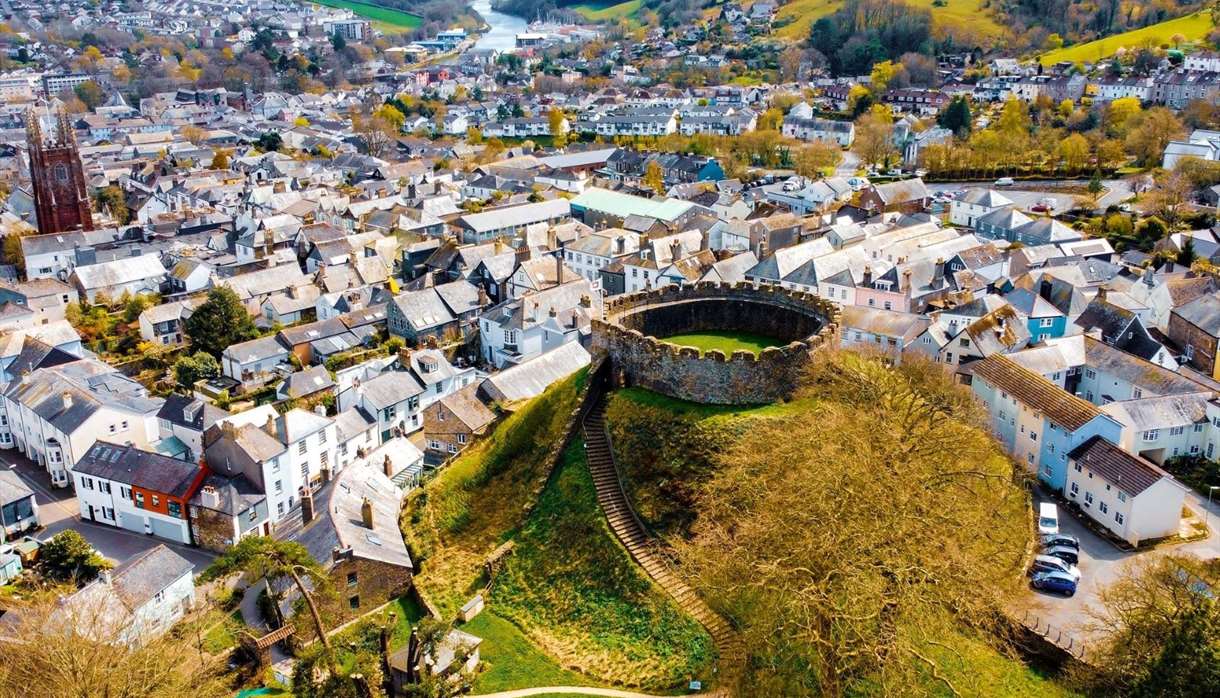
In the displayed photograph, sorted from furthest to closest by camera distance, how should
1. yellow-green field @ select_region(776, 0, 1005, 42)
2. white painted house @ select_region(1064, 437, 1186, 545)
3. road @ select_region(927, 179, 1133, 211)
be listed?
yellow-green field @ select_region(776, 0, 1005, 42), road @ select_region(927, 179, 1133, 211), white painted house @ select_region(1064, 437, 1186, 545)

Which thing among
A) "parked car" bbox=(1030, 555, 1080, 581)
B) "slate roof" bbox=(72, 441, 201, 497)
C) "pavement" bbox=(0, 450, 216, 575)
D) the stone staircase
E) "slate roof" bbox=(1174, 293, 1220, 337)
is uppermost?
the stone staircase

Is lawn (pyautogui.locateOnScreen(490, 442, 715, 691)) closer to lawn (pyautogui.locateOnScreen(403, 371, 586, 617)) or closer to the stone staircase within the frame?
the stone staircase

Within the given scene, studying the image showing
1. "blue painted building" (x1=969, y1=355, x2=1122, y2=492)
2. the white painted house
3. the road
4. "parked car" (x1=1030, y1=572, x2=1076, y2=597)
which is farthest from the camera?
the road

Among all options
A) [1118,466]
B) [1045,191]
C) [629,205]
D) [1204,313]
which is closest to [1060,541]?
[1118,466]

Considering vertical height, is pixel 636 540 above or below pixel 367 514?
above

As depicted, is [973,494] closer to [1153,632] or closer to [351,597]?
[1153,632]

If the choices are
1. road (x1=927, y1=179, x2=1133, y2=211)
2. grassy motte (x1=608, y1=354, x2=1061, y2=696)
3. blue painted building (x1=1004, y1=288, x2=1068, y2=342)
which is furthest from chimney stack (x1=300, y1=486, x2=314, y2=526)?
road (x1=927, y1=179, x2=1133, y2=211)

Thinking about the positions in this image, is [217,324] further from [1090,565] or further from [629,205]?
[1090,565]

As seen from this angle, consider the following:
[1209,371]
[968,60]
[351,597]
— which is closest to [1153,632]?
[351,597]
